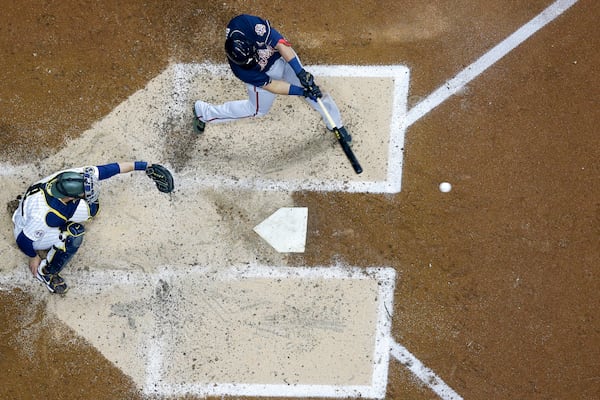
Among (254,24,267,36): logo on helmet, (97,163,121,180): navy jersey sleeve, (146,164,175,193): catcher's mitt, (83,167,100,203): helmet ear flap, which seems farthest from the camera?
(146,164,175,193): catcher's mitt

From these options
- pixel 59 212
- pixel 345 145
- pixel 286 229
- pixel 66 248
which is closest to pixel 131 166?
pixel 59 212

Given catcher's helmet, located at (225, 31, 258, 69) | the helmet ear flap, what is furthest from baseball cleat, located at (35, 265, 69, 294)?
catcher's helmet, located at (225, 31, 258, 69)

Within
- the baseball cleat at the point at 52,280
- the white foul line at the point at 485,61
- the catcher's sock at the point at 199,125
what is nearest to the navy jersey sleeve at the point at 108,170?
the catcher's sock at the point at 199,125

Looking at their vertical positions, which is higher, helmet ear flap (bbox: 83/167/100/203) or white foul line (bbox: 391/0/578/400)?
white foul line (bbox: 391/0/578/400)

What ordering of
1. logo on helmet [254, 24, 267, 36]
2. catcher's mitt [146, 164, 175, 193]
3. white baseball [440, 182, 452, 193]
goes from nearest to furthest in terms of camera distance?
logo on helmet [254, 24, 267, 36]
catcher's mitt [146, 164, 175, 193]
white baseball [440, 182, 452, 193]

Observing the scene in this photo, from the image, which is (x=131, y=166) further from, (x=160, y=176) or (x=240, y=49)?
(x=240, y=49)

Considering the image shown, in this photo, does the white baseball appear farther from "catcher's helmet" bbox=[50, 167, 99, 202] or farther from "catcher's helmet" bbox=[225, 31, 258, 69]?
"catcher's helmet" bbox=[50, 167, 99, 202]

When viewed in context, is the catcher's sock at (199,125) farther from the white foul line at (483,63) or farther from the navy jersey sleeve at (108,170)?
the white foul line at (483,63)

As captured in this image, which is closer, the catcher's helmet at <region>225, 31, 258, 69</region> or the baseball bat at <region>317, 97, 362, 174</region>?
the catcher's helmet at <region>225, 31, 258, 69</region>
